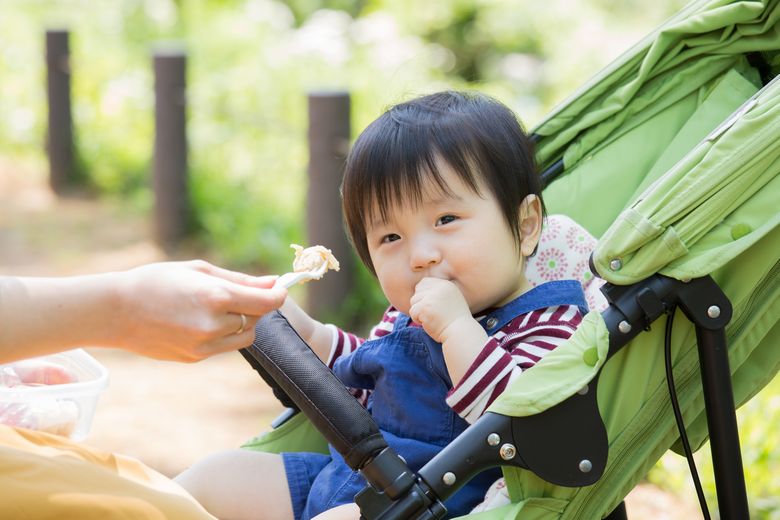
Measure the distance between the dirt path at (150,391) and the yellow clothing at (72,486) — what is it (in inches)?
76.5

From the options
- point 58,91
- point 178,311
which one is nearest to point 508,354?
point 178,311

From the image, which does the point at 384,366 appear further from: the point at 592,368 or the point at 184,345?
the point at 184,345

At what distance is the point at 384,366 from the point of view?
2.01 meters

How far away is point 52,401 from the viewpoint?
67.8 inches

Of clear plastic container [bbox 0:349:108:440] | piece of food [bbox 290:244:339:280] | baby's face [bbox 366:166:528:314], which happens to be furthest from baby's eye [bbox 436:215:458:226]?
clear plastic container [bbox 0:349:108:440]

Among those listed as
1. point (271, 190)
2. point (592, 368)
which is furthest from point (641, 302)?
point (271, 190)

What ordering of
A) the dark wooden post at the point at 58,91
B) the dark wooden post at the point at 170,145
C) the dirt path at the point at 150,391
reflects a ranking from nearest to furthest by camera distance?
the dirt path at the point at 150,391 < the dark wooden post at the point at 170,145 < the dark wooden post at the point at 58,91

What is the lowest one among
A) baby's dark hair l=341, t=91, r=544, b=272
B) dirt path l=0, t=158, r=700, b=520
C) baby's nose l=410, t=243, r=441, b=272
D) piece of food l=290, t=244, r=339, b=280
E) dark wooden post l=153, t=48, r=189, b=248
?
dirt path l=0, t=158, r=700, b=520

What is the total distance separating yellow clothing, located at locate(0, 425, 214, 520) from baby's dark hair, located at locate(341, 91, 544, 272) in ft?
2.32

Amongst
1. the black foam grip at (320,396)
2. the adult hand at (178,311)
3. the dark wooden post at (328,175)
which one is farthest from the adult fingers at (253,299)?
the dark wooden post at (328,175)

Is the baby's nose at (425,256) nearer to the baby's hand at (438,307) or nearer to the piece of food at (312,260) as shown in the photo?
the baby's hand at (438,307)

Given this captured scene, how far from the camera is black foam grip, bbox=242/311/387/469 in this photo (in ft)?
5.38

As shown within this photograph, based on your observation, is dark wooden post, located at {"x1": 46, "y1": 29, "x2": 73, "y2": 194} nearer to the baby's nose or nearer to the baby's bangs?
the baby's bangs

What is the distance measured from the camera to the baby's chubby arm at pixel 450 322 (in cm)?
180
